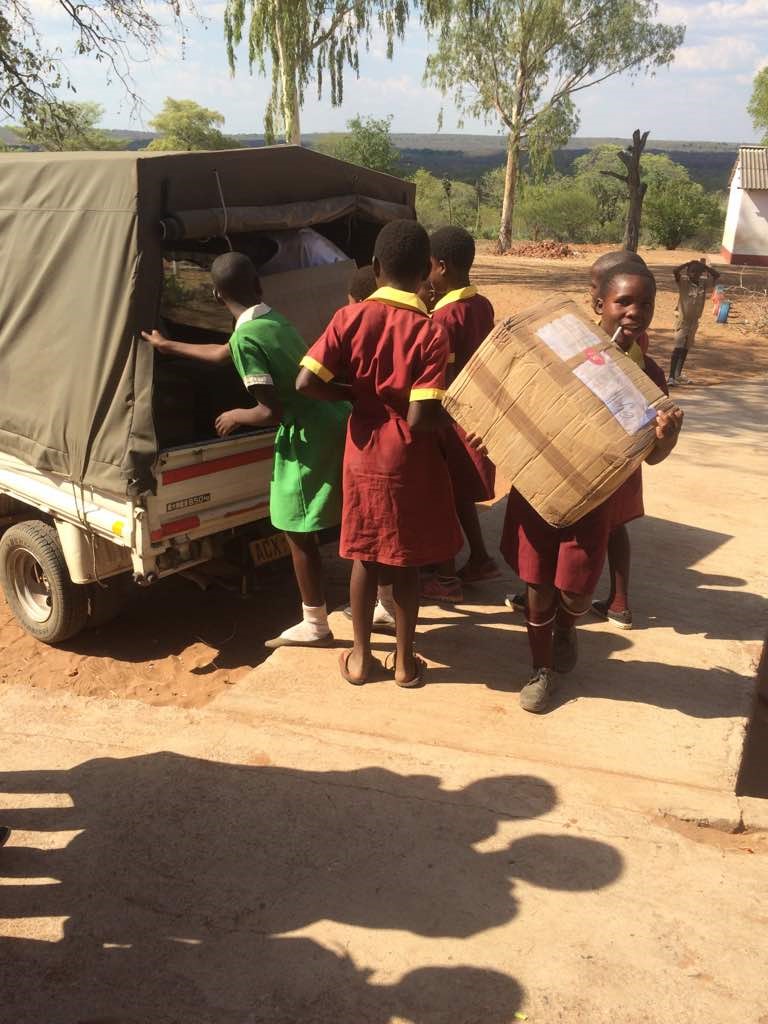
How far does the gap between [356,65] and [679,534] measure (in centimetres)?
2169

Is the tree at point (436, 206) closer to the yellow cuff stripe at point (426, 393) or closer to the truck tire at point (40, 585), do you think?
the truck tire at point (40, 585)

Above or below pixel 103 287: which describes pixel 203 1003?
below

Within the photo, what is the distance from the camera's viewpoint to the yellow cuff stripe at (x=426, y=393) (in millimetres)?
3133

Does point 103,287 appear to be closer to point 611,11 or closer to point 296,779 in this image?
point 296,779

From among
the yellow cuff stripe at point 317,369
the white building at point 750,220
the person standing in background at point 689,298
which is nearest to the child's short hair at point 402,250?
the yellow cuff stripe at point 317,369

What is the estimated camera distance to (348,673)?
3.77 m

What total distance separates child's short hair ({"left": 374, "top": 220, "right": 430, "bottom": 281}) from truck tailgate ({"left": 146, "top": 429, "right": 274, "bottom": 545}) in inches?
54.9

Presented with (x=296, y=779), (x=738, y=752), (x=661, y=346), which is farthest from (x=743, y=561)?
(x=661, y=346)

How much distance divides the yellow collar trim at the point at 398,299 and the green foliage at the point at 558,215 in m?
37.6

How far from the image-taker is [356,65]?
23.3 meters

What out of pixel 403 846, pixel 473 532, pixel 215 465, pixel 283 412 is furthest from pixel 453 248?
pixel 403 846

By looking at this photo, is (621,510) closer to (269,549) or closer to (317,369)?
(317,369)

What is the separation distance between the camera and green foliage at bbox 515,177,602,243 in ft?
129

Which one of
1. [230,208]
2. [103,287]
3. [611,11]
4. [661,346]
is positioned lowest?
[661,346]
